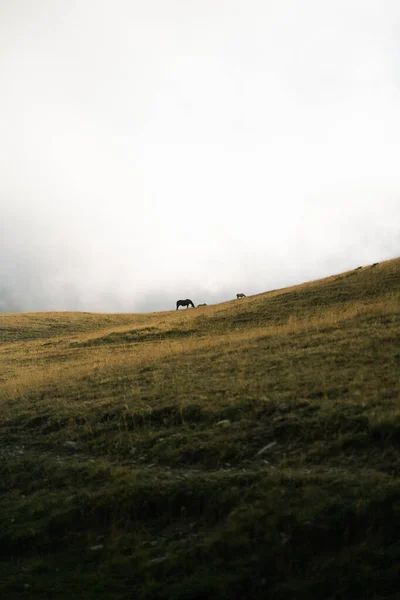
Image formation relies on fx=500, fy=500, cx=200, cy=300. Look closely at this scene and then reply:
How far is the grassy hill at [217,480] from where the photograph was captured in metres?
7.56

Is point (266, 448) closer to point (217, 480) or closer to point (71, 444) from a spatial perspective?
point (217, 480)

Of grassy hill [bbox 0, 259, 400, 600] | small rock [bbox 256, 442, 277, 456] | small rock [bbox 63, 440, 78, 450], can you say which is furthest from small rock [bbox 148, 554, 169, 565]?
small rock [bbox 63, 440, 78, 450]

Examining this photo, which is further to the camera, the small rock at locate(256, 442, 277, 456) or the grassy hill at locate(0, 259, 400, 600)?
the small rock at locate(256, 442, 277, 456)

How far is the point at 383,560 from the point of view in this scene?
279 inches

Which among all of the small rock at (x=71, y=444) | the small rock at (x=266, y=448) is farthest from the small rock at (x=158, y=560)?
the small rock at (x=71, y=444)

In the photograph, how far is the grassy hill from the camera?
7.56 metres

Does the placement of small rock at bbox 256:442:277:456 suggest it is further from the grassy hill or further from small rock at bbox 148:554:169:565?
small rock at bbox 148:554:169:565

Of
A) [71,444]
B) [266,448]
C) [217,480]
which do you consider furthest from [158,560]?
[71,444]

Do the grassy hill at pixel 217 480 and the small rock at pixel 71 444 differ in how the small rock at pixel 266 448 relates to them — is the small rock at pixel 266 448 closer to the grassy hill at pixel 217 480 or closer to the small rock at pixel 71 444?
the grassy hill at pixel 217 480

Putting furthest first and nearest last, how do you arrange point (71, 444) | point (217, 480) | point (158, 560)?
point (71, 444) → point (217, 480) → point (158, 560)

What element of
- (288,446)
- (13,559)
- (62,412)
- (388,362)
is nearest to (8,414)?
(62,412)

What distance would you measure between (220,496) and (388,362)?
8.03 metres

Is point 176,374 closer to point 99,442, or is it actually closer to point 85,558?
point 99,442

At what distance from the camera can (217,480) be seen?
1006 cm
